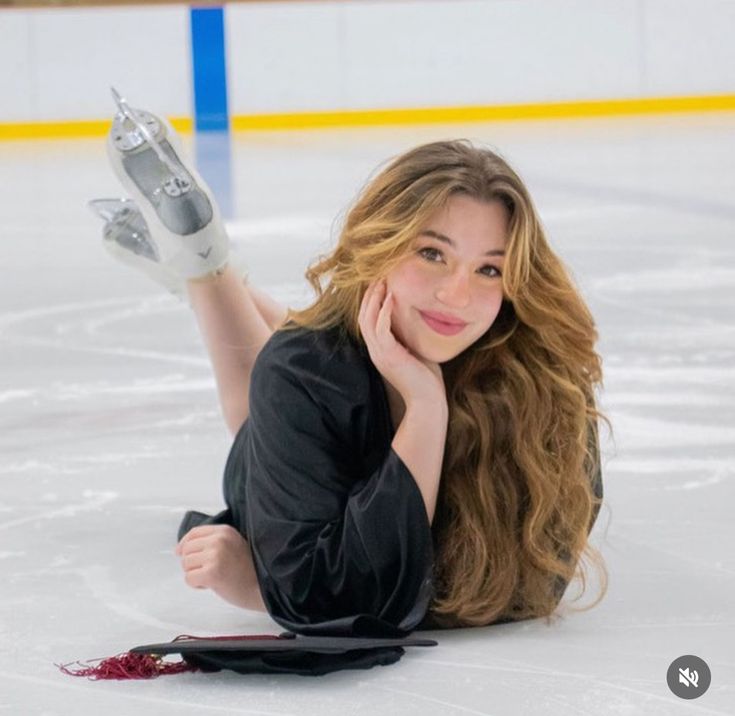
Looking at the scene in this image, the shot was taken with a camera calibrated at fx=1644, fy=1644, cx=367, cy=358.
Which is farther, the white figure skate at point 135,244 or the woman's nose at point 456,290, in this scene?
the white figure skate at point 135,244

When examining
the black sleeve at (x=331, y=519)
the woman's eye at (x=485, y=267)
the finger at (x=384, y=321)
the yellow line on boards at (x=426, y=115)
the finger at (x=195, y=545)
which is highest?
the woman's eye at (x=485, y=267)

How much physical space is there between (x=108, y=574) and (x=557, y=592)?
0.64 meters

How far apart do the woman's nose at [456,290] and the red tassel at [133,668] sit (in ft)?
1.64

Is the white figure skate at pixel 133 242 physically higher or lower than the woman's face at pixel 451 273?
lower

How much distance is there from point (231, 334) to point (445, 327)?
779mm

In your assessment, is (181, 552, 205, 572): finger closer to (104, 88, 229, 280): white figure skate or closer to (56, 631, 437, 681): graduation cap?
(56, 631, 437, 681): graduation cap

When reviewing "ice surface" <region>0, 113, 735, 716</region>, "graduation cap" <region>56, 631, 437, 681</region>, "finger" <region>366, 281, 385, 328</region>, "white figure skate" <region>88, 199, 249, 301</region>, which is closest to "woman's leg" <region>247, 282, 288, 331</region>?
"white figure skate" <region>88, 199, 249, 301</region>

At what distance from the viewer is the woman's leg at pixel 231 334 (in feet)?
8.47

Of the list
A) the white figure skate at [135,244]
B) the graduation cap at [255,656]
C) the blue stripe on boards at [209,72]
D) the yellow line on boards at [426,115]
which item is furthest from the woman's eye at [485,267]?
the yellow line on boards at [426,115]

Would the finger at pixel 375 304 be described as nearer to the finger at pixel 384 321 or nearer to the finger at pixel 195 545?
the finger at pixel 384 321

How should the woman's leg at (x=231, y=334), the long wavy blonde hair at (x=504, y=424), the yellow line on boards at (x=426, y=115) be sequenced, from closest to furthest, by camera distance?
the long wavy blonde hair at (x=504, y=424) → the woman's leg at (x=231, y=334) → the yellow line on boards at (x=426, y=115)

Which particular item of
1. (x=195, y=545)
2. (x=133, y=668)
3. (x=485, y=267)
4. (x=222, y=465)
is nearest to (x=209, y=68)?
(x=222, y=465)

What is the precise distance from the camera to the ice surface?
1.80 meters

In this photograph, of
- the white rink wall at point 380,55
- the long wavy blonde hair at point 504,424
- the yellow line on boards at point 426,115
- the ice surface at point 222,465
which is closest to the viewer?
the ice surface at point 222,465
